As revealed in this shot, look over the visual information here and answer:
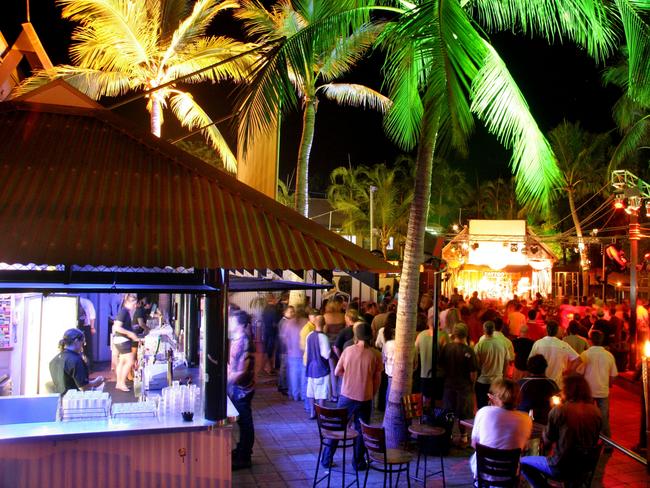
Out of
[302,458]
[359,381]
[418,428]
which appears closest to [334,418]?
[359,381]

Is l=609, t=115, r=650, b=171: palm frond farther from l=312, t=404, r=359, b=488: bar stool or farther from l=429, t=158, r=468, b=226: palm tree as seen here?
l=429, t=158, r=468, b=226: palm tree

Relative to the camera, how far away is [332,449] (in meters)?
7.50

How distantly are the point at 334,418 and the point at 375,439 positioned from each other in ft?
2.52

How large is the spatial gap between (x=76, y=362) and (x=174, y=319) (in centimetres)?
748

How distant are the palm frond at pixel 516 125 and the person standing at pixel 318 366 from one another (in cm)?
414

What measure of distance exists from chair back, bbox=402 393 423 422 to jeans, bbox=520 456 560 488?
67.8 inches

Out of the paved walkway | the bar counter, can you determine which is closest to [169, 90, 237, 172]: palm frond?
the paved walkway

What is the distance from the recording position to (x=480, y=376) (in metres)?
9.62

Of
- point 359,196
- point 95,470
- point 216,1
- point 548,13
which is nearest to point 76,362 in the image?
point 95,470

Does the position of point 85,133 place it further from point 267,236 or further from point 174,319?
point 174,319

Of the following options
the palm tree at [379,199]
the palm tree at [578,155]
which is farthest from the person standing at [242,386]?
the palm tree at [379,199]

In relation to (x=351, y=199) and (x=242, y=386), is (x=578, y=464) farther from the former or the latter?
(x=351, y=199)

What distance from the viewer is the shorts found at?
1094cm

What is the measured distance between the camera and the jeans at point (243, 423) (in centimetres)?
798
